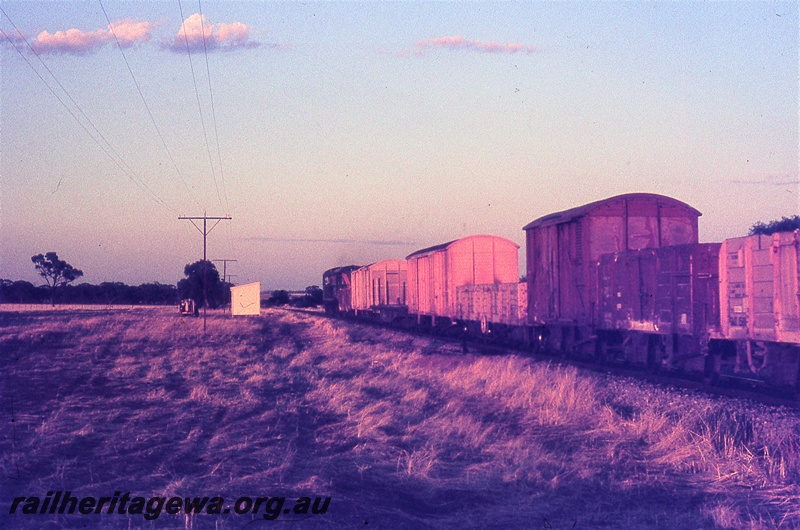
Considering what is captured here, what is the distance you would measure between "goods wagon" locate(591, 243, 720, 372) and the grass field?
4.35ft

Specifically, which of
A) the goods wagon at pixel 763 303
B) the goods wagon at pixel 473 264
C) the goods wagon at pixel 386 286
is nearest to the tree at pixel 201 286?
the goods wagon at pixel 386 286

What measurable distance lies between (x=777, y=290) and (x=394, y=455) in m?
7.23

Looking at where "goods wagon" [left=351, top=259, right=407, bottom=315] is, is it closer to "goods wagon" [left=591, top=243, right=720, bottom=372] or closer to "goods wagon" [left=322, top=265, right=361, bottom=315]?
"goods wagon" [left=322, top=265, right=361, bottom=315]

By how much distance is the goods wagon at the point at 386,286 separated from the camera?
4666 cm

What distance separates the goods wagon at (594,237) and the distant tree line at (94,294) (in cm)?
10798

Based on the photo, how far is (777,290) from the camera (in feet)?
39.6

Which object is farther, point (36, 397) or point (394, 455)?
point (36, 397)

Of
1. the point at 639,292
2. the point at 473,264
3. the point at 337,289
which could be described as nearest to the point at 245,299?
the point at 337,289

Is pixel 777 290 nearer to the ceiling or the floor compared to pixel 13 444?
nearer to the ceiling

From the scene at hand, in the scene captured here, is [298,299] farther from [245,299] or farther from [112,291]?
[245,299]

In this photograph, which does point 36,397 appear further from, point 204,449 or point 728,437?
point 728,437

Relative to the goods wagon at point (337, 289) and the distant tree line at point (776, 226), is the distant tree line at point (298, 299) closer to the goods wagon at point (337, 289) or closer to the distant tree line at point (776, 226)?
the goods wagon at point (337, 289)

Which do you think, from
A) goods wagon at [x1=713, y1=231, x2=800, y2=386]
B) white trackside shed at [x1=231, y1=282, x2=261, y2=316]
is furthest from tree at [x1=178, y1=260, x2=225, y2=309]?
goods wagon at [x1=713, y1=231, x2=800, y2=386]

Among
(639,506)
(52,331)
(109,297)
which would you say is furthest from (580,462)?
(109,297)
